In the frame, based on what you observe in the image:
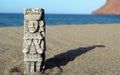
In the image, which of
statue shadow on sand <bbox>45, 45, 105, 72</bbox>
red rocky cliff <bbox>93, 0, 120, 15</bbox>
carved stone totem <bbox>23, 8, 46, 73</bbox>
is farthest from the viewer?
red rocky cliff <bbox>93, 0, 120, 15</bbox>

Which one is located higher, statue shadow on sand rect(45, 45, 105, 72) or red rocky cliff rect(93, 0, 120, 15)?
statue shadow on sand rect(45, 45, 105, 72)

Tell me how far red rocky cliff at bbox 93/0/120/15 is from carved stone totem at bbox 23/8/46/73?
133507mm

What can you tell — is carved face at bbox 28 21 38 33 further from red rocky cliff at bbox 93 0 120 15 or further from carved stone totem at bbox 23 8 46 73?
red rocky cliff at bbox 93 0 120 15

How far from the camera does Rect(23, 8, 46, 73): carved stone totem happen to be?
386 inches

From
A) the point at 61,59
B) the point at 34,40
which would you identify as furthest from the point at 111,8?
the point at 34,40

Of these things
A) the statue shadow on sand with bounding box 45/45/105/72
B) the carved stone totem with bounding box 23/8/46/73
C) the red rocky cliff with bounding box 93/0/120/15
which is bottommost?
the red rocky cliff with bounding box 93/0/120/15

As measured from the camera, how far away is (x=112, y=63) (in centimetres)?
1137

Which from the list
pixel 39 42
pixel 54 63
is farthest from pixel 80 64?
pixel 39 42

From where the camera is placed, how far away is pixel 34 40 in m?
9.91

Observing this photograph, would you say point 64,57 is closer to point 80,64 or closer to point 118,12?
point 80,64

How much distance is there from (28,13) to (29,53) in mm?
1120

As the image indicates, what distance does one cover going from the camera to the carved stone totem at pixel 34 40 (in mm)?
9812

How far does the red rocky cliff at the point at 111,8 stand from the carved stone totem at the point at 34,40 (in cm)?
13351

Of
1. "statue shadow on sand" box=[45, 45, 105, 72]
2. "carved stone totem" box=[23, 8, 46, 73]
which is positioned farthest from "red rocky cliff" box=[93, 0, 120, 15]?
"carved stone totem" box=[23, 8, 46, 73]
